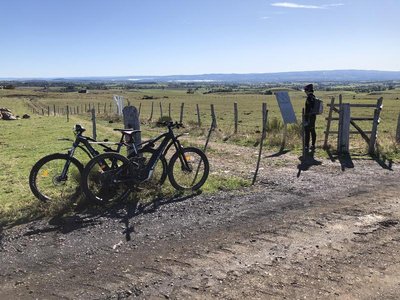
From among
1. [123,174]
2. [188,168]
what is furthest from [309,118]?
[123,174]

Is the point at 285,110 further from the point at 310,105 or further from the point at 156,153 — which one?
the point at 156,153

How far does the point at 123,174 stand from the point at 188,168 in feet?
4.66

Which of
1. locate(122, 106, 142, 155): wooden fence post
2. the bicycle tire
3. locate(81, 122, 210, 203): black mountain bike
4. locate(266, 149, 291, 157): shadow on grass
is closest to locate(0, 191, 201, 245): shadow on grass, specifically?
locate(81, 122, 210, 203): black mountain bike

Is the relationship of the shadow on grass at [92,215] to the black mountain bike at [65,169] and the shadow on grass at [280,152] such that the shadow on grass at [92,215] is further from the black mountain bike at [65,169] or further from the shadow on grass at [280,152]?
the shadow on grass at [280,152]

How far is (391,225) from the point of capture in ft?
20.1

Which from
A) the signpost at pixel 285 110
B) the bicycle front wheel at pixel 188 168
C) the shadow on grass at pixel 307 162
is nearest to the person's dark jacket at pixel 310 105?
the shadow on grass at pixel 307 162

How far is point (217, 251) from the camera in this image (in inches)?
205

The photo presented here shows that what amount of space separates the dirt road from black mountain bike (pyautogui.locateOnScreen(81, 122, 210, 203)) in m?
0.56

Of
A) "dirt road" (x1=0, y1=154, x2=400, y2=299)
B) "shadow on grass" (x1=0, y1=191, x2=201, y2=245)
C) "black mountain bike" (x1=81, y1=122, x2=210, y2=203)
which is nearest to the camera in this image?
"dirt road" (x1=0, y1=154, x2=400, y2=299)

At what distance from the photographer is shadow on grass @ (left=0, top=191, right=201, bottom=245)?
6005mm

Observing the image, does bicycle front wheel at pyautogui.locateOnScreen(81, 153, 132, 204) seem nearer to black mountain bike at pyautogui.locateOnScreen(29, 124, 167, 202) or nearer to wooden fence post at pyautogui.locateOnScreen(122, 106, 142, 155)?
black mountain bike at pyautogui.locateOnScreen(29, 124, 167, 202)

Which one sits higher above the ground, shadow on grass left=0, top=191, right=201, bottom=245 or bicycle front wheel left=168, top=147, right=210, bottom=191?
bicycle front wheel left=168, top=147, right=210, bottom=191

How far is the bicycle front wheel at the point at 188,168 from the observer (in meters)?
8.05

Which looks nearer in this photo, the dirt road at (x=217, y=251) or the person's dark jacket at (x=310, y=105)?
the dirt road at (x=217, y=251)
